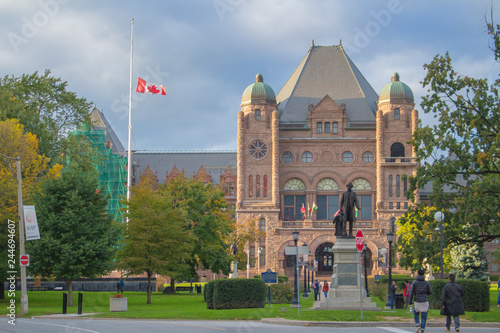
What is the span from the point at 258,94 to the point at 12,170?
171 ft

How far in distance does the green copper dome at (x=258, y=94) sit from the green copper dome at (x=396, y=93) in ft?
46.7

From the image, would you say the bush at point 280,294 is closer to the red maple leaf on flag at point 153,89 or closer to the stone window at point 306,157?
the red maple leaf on flag at point 153,89

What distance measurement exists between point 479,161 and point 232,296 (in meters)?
13.3

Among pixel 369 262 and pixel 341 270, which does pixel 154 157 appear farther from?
pixel 341 270

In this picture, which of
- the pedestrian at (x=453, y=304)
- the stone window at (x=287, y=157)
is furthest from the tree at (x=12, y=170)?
the stone window at (x=287, y=157)

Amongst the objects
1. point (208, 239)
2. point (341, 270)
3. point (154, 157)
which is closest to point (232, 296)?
point (341, 270)

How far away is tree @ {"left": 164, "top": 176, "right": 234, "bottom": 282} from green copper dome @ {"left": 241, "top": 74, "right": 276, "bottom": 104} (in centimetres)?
3018

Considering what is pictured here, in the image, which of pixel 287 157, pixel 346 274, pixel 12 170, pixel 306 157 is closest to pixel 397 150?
pixel 306 157

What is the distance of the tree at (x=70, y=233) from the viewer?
40.2 metres

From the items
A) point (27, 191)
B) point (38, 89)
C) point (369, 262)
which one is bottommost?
point (369, 262)

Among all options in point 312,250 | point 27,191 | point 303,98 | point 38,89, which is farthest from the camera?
point 303,98

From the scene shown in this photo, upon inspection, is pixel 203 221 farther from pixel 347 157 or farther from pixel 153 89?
pixel 347 157

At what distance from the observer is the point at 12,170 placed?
133ft

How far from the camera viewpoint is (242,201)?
286 feet
